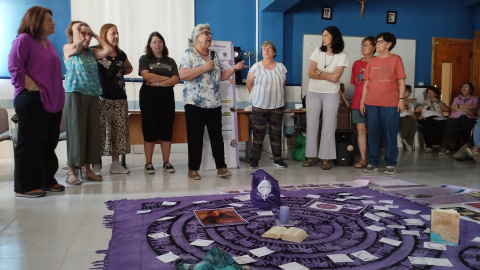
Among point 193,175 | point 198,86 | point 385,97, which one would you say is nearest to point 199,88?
point 198,86

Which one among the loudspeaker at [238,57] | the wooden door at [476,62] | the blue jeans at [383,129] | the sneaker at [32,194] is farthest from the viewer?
the wooden door at [476,62]

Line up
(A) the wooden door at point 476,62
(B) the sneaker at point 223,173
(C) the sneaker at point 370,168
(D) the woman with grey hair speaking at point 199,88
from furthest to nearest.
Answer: (A) the wooden door at point 476,62 → (C) the sneaker at point 370,168 → (B) the sneaker at point 223,173 → (D) the woman with grey hair speaking at point 199,88

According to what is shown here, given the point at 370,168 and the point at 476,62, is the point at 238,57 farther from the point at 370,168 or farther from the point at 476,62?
the point at 476,62

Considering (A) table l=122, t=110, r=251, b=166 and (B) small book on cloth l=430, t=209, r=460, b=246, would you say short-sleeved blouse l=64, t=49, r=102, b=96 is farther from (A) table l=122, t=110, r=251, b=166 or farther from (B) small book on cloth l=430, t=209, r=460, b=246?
(B) small book on cloth l=430, t=209, r=460, b=246

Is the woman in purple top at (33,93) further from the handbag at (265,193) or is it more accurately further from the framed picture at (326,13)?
the framed picture at (326,13)

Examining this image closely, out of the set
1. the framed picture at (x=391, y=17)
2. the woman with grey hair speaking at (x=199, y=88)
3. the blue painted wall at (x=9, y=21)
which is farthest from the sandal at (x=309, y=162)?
the blue painted wall at (x=9, y=21)

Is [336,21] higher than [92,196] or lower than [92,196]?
higher

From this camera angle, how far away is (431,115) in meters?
6.64

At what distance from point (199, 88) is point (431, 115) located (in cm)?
458

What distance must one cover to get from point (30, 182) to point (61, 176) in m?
1.08

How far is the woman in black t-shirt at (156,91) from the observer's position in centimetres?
407

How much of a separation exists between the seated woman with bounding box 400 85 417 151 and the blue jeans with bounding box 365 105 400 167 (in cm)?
261

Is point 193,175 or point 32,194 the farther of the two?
point 193,175

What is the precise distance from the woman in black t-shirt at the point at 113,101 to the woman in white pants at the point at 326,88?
200cm
